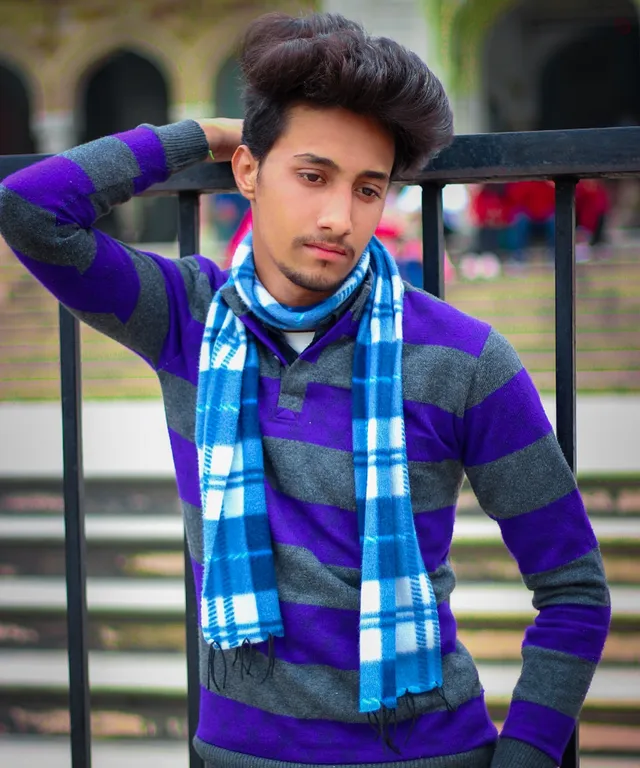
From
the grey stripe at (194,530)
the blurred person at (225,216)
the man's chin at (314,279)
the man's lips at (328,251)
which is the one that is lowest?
the grey stripe at (194,530)

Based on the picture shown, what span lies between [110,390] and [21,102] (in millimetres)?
9662

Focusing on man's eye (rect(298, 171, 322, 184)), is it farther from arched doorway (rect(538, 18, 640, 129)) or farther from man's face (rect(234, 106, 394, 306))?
arched doorway (rect(538, 18, 640, 129))

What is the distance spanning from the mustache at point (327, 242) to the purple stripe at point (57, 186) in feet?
1.03

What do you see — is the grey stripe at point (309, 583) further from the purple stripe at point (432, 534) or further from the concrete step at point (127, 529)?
the concrete step at point (127, 529)

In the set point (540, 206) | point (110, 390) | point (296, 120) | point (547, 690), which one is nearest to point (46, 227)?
point (296, 120)

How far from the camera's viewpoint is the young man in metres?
1.34

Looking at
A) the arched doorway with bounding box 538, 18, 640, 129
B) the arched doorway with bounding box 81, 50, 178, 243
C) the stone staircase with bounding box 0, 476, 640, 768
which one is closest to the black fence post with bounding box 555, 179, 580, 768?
the stone staircase with bounding box 0, 476, 640, 768

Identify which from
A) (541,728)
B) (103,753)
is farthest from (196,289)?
(103,753)

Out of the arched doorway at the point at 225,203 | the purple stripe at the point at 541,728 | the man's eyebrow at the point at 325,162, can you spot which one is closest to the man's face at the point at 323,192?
the man's eyebrow at the point at 325,162

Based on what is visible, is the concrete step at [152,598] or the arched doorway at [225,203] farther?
the arched doorway at [225,203]

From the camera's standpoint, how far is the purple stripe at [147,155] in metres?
1.51

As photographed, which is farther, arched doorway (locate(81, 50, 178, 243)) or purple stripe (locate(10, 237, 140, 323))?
arched doorway (locate(81, 50, 178, 243))

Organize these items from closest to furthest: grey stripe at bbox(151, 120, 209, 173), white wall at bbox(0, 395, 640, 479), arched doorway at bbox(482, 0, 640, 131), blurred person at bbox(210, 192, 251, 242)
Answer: grey stripe at bbox(151, 120, 209, 173) < white wall at bbox(0, 395, 640, 479) < blurred person at bbox(210, 192, 251, 242) < arched doorway at bbox(482, 0, 640, 131)

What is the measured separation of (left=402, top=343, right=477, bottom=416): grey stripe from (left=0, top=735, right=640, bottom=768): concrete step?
12.4ft
